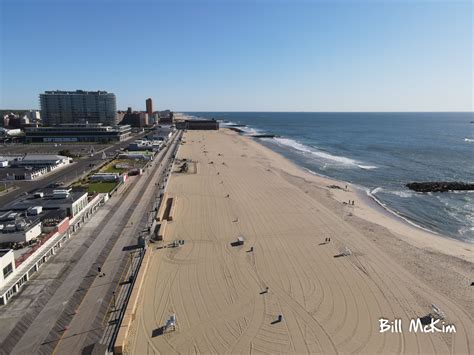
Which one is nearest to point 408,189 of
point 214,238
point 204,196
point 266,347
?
point 204,196

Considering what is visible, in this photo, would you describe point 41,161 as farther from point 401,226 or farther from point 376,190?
point 401,226

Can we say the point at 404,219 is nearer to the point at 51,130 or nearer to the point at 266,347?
the point at 266,347

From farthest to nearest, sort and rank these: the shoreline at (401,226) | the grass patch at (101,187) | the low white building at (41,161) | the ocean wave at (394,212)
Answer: the low white building at (41,161) → the grass patch at (101,187) → the ocean wave at (394,212) → the shoreline at (401,226)

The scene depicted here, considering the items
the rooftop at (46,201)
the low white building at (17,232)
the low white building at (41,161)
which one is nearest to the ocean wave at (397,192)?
the rooftop at (46,201)

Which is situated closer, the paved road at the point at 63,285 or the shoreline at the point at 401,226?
the paved road at the point at 63,285

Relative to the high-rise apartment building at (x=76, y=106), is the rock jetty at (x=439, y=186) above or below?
below

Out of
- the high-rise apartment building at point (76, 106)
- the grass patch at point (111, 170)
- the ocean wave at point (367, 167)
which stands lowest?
the ocean wave at point (367, 167)

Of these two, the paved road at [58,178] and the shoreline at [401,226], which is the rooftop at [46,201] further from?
the shoreline at [401,226]

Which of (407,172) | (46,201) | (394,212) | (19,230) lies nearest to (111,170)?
(46,201)
